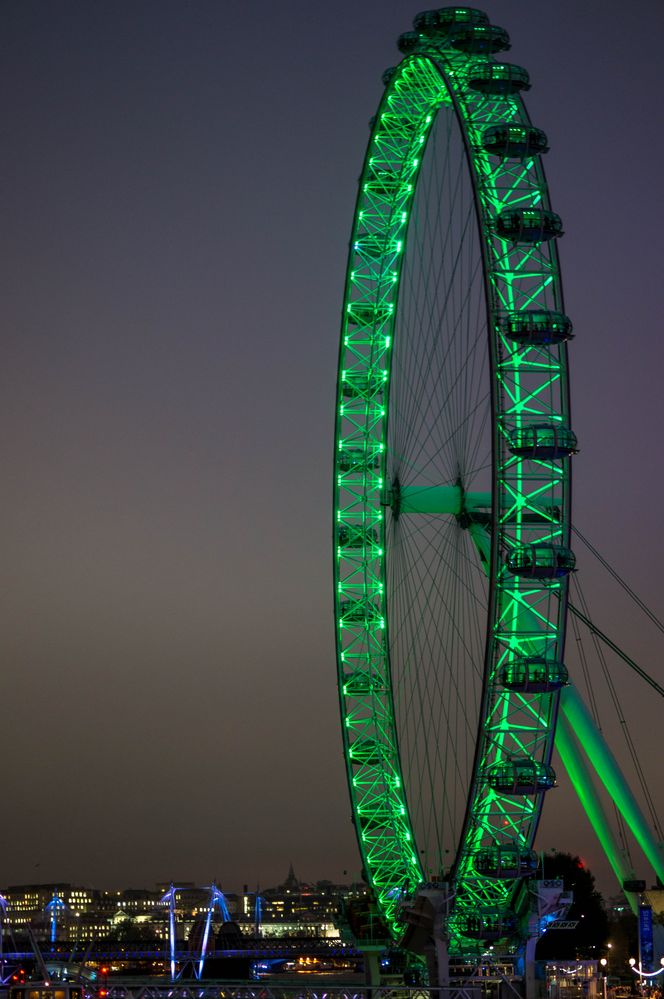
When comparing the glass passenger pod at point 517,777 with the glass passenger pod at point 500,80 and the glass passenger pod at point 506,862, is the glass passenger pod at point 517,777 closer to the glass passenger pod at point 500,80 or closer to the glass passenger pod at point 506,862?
the glass passenger pod at point 506,862

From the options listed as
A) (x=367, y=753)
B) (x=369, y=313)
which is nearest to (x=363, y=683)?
(x=367, y=753)

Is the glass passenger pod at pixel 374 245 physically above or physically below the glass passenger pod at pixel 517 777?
above

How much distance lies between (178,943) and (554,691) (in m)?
146

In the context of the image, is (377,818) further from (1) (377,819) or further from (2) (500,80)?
(2) (500,80)

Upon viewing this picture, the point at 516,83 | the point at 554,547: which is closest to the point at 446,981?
the point at 554,547

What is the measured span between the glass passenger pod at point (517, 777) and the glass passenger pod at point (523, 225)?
14.7 meters

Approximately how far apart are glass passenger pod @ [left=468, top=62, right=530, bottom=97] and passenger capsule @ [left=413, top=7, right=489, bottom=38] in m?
2.87

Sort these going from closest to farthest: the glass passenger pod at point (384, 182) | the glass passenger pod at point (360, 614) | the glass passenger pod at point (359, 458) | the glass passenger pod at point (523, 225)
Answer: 1. the glass passenger pod at point (523, 225)
2. the glass passenger pod at point (384, 182)
3. the glass passenger pod at point (359, 458)
4. the glass passenger pod at point (360, 614)

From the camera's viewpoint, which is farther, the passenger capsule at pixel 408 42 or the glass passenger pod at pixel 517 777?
the passenger capsule at pixel 408 42

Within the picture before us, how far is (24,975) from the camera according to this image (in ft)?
253

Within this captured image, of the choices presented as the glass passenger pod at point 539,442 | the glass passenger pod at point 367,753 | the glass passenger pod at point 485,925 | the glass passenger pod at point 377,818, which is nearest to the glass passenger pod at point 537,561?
the glass passenger pod at point 539,442

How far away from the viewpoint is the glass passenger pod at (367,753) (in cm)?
6247

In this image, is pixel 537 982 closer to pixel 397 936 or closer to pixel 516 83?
pixel 397 936

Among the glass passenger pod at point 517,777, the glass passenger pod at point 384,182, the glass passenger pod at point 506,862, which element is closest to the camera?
the glass passenger pod at point 517,777
